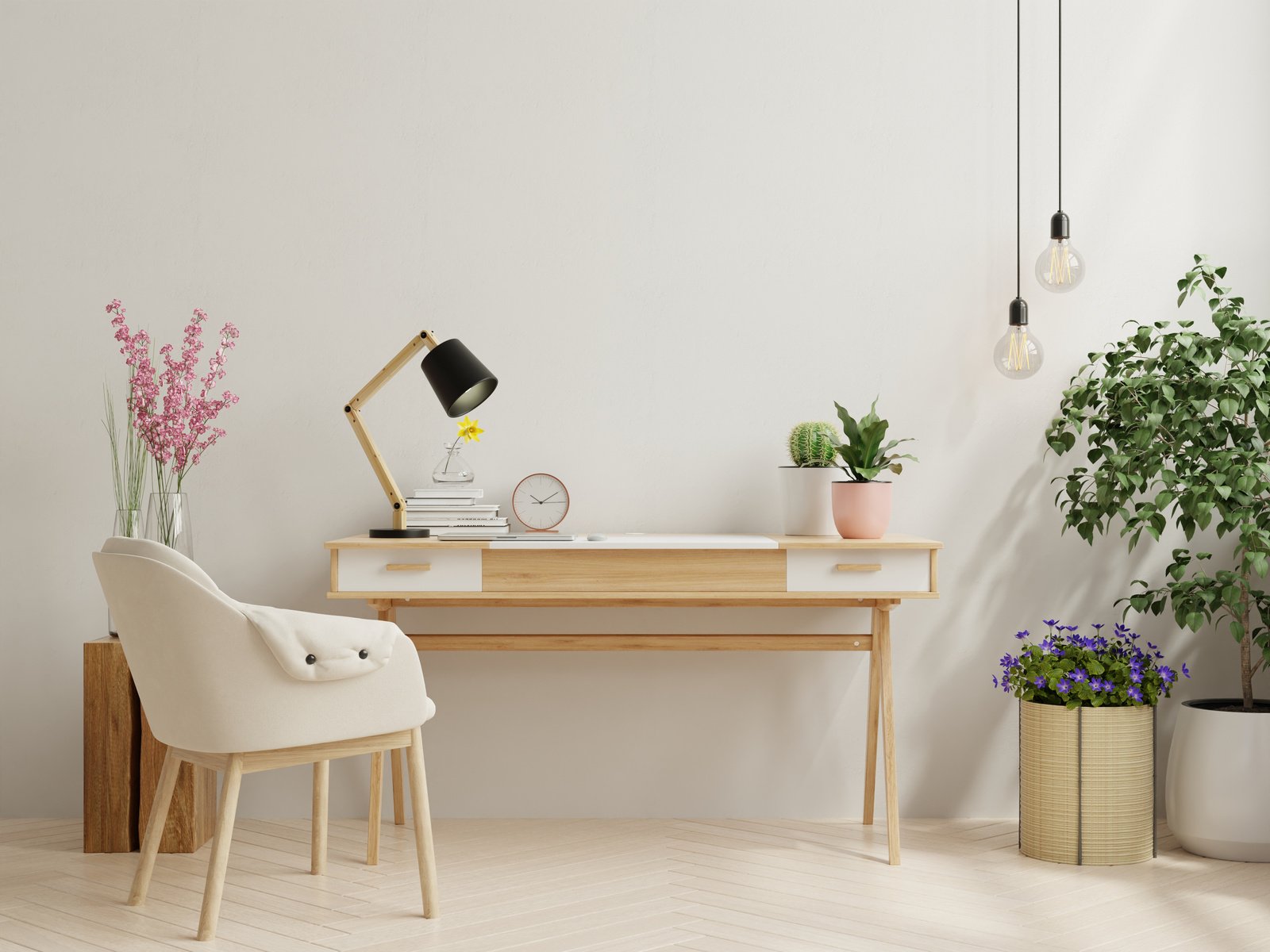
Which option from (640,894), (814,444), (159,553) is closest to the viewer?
(159,553)

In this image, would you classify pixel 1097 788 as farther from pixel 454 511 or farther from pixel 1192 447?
pixel 454 511

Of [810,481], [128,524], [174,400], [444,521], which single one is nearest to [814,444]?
[810,481]

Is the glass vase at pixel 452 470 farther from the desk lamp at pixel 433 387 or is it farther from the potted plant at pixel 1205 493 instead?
the potted plant at pixel 1205 493

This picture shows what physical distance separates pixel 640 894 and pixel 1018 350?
1686 mm

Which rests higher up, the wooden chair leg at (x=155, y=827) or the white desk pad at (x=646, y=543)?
the white desk pad at (x=646, y=543)

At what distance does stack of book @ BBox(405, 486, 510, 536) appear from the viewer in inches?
109

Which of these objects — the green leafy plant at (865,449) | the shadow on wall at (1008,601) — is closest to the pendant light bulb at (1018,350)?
the shadow on wall at (1008,601)

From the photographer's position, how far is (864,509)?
268cm

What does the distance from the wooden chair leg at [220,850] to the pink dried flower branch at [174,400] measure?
0.97 metres

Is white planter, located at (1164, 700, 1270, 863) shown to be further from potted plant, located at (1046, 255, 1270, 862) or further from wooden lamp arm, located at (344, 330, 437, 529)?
wooden lamp arm, located at (344, 330, 437, 529)

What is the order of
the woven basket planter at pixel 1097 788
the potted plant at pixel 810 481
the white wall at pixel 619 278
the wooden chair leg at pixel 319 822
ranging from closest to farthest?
the wooden chair leg at pixel 319 822 → the woven basket planter at pixel 1097 788 → the potted plant at pixel 810 481 → the white wall at pixel 619 278

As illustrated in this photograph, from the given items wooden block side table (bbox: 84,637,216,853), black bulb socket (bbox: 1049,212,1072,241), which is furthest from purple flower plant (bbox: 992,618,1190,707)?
wooden block side table (bbox: 84,637,216,853)

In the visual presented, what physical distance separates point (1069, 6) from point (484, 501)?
6.98 ft

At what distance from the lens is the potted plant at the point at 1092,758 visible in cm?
265
